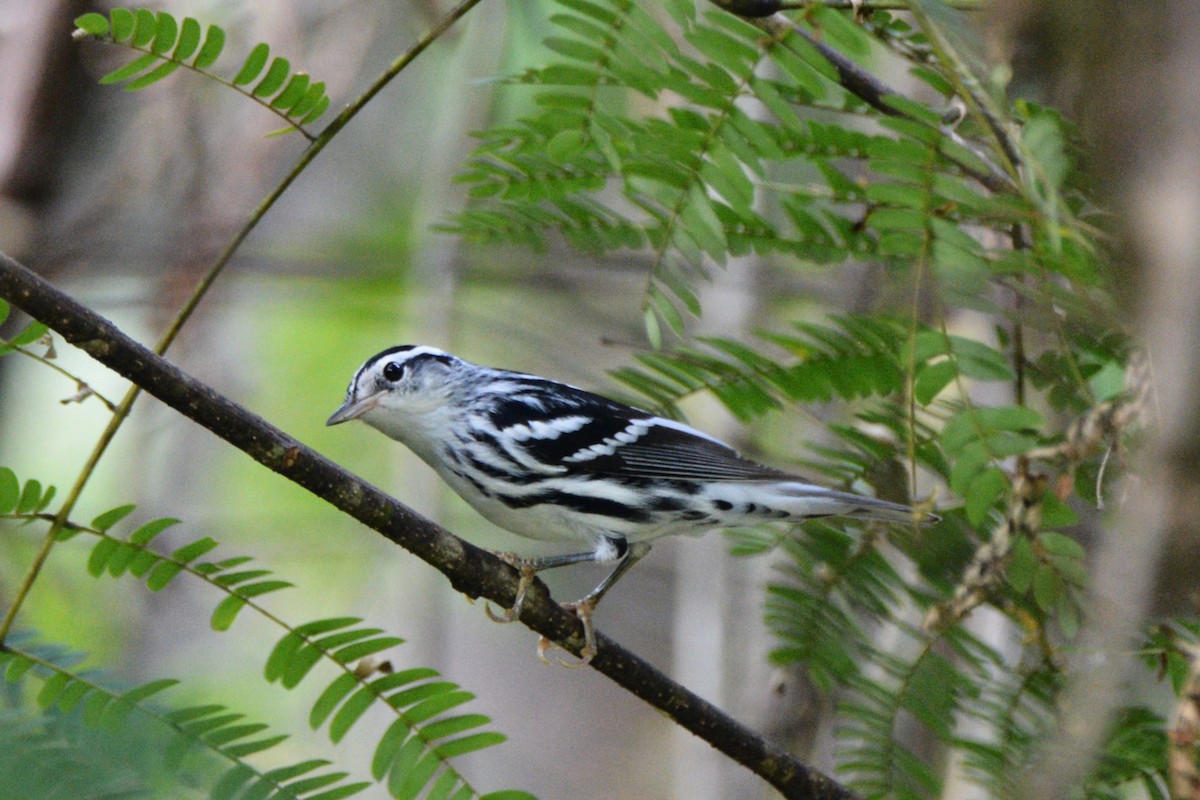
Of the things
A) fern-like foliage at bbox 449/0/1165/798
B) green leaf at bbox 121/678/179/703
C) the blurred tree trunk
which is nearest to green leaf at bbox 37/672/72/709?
green leaf at bbox 121/678/179/703

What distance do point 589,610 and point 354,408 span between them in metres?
1.13

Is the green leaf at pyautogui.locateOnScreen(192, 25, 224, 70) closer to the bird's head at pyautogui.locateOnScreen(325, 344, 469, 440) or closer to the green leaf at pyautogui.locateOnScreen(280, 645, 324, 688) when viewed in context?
the green leaf at pyautogui.locateOnScreen(280, 645, 324, 688)

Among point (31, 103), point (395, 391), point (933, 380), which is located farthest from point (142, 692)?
point (31, 103)

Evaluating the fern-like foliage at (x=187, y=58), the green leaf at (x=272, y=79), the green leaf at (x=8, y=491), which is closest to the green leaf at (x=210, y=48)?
the fern-like foliage at (x=187, y=58)

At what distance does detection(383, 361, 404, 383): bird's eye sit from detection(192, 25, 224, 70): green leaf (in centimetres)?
150

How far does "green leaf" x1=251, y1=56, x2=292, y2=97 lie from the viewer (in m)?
2.33

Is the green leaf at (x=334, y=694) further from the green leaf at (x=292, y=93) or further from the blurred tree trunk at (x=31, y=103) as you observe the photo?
the blurred tree trunk at (x=31, y=103)

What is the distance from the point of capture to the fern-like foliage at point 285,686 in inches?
80.4

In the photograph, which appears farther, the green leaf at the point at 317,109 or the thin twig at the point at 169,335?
the green leaf at the point at 317,109

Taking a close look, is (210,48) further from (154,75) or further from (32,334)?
(32,334)

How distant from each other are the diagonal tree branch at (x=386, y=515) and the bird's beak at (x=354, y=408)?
111 centimetres

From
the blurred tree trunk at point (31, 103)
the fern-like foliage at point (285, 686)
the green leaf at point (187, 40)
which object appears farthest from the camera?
the blurred tree trunk at point (31, 103)

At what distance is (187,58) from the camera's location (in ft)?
7.68

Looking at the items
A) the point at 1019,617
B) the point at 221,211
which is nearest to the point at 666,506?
the point at 1019,617
